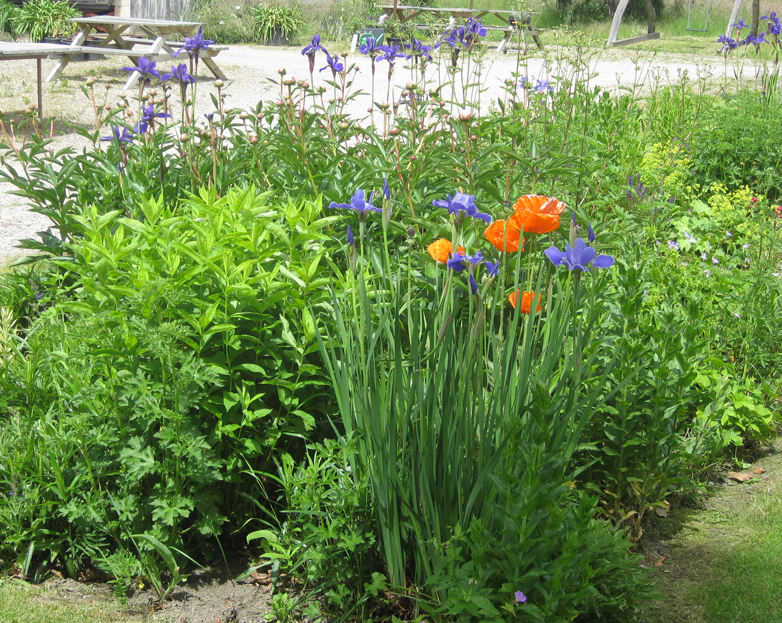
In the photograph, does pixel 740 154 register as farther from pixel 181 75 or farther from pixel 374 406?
pixel 374 406

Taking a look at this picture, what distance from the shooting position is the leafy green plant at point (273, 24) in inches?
658

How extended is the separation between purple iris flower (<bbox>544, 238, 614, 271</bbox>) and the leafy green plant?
55.3 feet

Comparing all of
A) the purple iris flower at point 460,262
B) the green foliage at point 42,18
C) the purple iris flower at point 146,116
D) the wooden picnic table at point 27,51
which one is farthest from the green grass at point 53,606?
the green foliage at point 42,18

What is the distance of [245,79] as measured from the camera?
10.8 metres

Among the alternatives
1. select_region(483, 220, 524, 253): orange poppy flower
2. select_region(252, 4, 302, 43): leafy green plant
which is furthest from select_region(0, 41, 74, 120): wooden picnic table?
select_region(252, 4, 302, 43): leafy green plant

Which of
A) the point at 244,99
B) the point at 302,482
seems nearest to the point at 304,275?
the point at 302,482

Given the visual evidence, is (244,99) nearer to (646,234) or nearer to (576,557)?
(646,234)

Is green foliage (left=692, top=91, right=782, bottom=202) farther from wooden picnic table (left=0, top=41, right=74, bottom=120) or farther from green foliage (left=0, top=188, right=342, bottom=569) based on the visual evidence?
wooden picnic table (left=0, top=41, right=74, bottom=120)

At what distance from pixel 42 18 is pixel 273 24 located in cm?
512

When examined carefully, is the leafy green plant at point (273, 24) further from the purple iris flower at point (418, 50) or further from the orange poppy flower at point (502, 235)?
the orange poppy flower at point (502, 235)

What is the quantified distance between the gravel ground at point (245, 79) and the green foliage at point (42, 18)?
6.89ft

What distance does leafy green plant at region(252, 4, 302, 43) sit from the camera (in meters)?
16.7

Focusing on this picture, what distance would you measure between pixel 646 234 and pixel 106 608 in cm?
304

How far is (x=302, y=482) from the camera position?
1789mm
